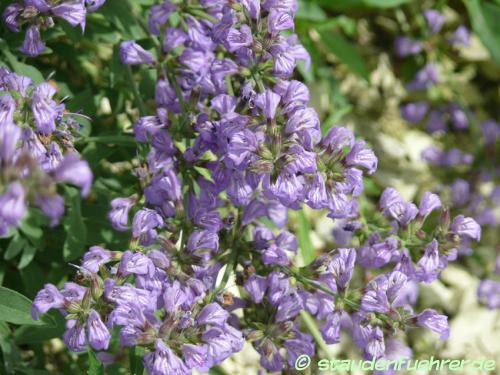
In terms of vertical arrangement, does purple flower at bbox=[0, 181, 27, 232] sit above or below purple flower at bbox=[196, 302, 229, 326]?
above

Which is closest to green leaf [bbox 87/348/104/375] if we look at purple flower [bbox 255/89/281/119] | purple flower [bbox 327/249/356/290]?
purple flower [bbox 327/249/356/290]

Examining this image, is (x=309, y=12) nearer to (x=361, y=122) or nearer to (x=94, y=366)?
(x=361, y=122)

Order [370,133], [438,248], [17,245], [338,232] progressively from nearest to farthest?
[438,248] < [17,245] < [338,232] < [370,133]

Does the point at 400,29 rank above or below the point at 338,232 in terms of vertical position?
above

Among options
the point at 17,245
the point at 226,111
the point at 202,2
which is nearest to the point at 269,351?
the point at 226,111

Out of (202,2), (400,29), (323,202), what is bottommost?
(400,29)

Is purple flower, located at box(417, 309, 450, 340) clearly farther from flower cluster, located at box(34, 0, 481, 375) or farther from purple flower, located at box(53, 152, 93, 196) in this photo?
purple flower, located at box(53, 152, 93, 196)

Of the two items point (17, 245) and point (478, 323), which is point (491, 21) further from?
point (17, 245)

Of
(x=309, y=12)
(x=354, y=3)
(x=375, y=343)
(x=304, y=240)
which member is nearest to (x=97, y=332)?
(x=375, y=343)
